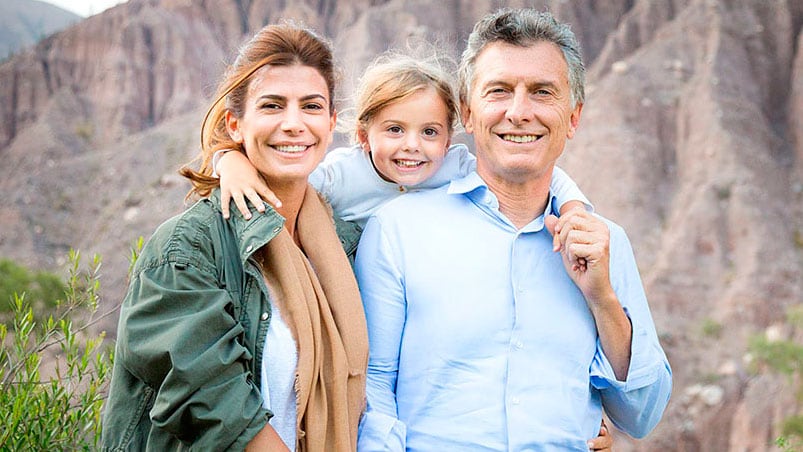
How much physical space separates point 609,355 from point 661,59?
28.6 m

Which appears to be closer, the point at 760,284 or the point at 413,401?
the point at 413,401

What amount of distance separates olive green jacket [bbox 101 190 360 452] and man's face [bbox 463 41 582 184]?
3.43ft

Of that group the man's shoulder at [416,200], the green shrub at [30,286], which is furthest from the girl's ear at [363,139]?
the green shrub at [30,286]

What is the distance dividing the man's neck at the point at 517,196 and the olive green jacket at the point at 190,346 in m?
1.08

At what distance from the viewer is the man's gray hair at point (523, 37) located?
10.4 feet

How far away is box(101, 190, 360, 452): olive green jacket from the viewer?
246cm

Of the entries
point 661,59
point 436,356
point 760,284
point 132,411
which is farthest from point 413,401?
point 661,59

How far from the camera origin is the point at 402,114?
393cm

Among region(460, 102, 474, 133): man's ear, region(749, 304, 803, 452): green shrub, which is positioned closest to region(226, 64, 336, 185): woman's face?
region(460, 102, 474, 133): man's ear

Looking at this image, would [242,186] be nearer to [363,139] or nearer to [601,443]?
[363,139]

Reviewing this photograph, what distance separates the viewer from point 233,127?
3236 mm

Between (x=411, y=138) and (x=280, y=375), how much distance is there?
1.56 meters

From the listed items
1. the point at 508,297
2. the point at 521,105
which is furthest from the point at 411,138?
the point at 508,297

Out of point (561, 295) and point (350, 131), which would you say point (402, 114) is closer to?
point (350, 131)
